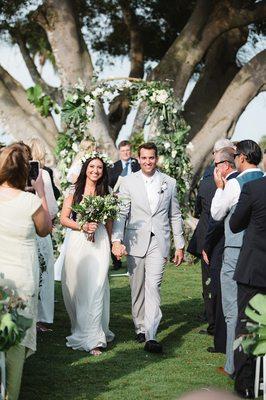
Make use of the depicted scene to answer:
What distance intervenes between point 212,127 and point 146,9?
4.95 m

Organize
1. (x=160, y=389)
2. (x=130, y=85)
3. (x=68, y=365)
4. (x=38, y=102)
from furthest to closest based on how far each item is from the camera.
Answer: (x=38, y=102), (x=130, y=85), (x=68, y=365), (x=160, y=389)

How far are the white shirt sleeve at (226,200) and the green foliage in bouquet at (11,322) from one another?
8.31ft

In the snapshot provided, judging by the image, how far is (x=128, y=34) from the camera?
28.1m

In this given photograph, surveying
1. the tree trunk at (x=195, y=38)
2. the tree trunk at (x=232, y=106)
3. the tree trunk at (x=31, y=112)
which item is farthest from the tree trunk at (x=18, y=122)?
the tree trunk at (x=232, y=106)

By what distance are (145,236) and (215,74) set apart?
17.0 metres

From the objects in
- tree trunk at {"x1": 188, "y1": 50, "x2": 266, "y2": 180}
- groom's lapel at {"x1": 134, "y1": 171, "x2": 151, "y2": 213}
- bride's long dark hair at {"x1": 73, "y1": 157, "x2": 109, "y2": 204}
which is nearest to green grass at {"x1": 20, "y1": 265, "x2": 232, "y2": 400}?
groom's lapel at {"x1": 134, "y1": 171, "x2": 151, "y2": 213}

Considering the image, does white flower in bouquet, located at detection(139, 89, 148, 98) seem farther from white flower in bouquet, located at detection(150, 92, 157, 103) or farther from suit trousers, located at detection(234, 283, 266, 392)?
suit trousers, located at detection(234, 283, 266, 392)

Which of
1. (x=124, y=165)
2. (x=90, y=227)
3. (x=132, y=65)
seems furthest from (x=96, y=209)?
(x=132, y=65)

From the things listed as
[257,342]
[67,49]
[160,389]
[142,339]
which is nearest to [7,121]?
[67,49]

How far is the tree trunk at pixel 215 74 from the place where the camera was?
86.9 ft

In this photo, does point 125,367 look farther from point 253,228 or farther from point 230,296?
point 253,228

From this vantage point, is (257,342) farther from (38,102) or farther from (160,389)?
(38,102)

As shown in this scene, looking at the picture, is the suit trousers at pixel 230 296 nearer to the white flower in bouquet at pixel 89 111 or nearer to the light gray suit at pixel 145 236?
the light gray suit at pixel 145 236

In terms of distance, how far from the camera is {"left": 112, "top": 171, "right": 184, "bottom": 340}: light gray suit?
1037 centimetres
